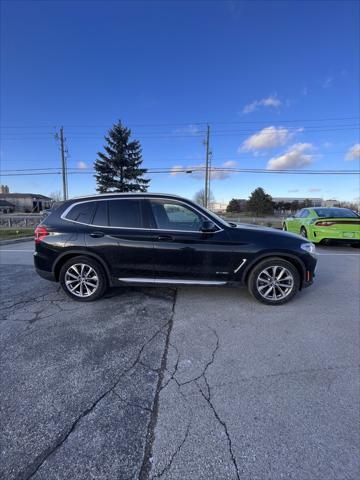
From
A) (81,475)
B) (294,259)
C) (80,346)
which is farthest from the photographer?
(294,259)

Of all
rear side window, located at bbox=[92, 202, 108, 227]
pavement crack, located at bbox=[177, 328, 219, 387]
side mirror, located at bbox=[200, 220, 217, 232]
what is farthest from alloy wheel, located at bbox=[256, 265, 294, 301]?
rear side window, located at bbox=[92, 202, 108, 227]

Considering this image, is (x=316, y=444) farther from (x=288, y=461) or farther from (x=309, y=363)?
(x=309, y=363)

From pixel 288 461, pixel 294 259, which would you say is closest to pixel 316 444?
pixel 288 461

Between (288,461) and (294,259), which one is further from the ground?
(294,259)

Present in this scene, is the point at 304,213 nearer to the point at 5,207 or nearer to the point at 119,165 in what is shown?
the point at 119,165

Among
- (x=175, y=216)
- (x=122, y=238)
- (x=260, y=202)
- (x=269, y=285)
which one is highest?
(x=260, y=202)

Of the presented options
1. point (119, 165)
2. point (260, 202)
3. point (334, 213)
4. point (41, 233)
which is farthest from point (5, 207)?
point (334, 213)

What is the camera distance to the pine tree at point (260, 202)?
39875mm

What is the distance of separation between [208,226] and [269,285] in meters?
1.34

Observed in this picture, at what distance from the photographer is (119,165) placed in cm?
3547

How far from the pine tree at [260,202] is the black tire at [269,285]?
38.4 metres

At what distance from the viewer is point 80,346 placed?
2.60 metres

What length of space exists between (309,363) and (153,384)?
5.22 feet

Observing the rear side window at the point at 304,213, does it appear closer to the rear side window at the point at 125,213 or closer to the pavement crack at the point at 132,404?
the rear side window at the point at 125,213
